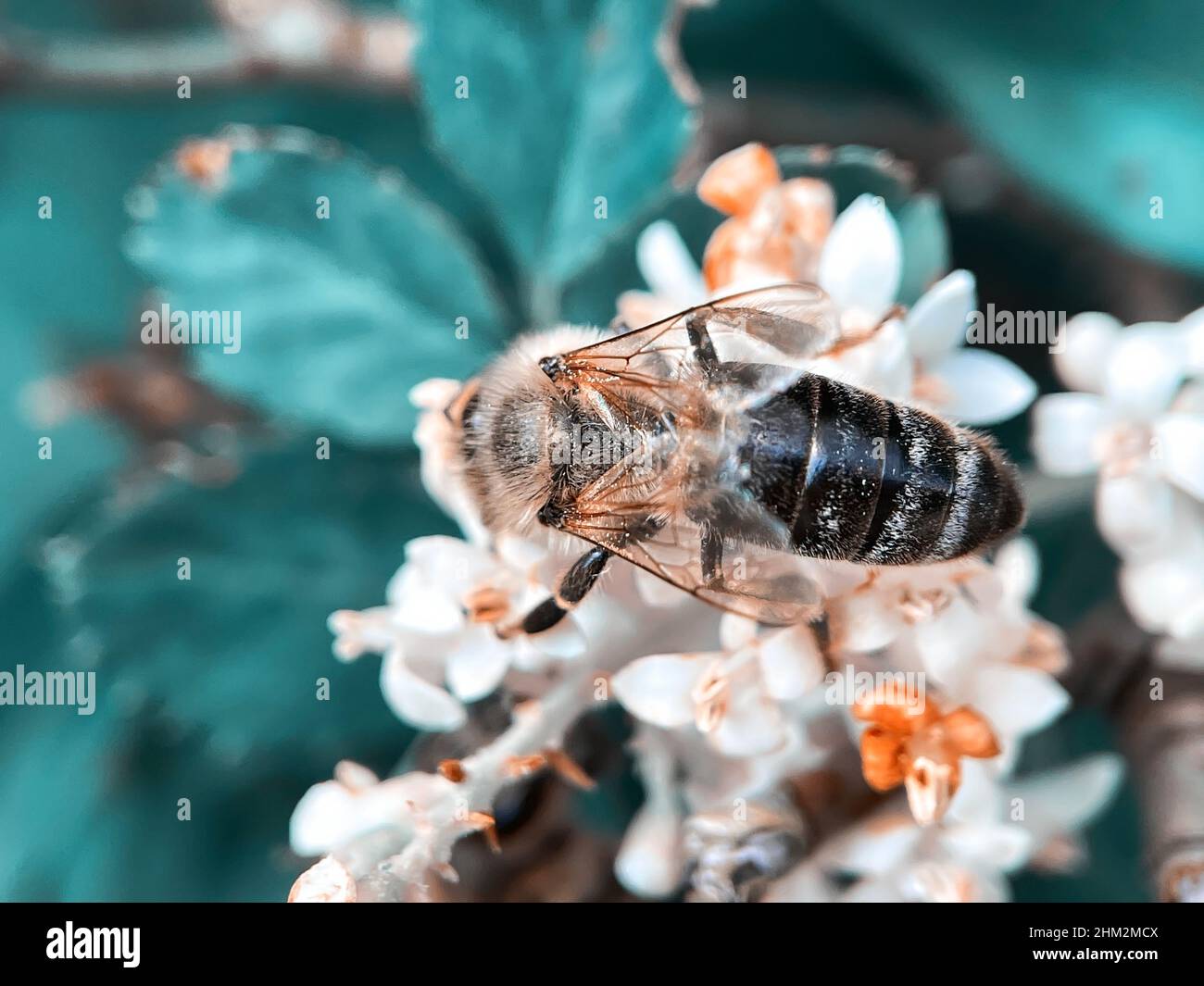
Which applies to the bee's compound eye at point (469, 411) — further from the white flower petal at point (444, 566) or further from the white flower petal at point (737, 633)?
the white flower petal at point (737, 633)

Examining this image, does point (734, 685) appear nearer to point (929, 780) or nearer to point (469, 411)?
point (929, 780)

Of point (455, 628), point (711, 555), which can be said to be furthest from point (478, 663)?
point (711, 555)

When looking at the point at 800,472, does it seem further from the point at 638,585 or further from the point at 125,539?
the point at 125,539

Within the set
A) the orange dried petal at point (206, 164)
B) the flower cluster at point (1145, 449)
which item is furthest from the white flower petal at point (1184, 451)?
the orange dried petal at point (206, 164)
